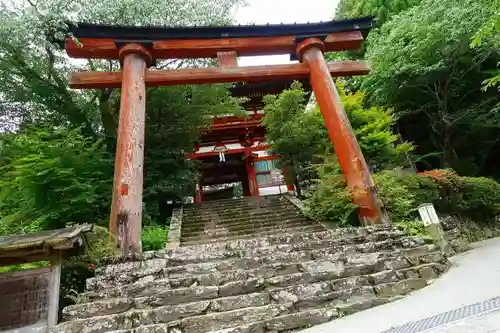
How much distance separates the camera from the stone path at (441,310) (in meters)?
2.56

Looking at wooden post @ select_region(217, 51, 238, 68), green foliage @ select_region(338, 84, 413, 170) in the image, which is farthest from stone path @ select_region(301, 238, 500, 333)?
wooden post @ select_region(217, 51, 238, 68)

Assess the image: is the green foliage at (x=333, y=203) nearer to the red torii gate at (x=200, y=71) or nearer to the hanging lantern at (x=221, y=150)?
the red torii gate at (x=200, y=71)

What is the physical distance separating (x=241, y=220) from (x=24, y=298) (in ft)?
17.6

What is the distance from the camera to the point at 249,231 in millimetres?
7797

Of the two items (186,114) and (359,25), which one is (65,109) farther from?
(359,25)

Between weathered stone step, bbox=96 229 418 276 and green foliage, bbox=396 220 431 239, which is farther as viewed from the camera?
green foliage, bbox=396 220 431 239

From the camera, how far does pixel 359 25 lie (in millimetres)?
8734

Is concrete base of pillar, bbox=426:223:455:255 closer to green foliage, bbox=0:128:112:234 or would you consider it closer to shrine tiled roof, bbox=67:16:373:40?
shrine tiled roof, bbox=67:16:373:40

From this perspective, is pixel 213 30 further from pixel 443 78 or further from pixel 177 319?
pixel 443 78

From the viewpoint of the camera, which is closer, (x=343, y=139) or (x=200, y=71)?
(x=343, y=139)

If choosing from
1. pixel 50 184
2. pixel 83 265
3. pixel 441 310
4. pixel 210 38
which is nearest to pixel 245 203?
pixel 210 38

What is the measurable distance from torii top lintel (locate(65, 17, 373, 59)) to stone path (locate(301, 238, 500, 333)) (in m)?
6.29

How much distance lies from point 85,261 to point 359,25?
27.1 ft

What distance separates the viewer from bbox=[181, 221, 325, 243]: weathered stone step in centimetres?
724
